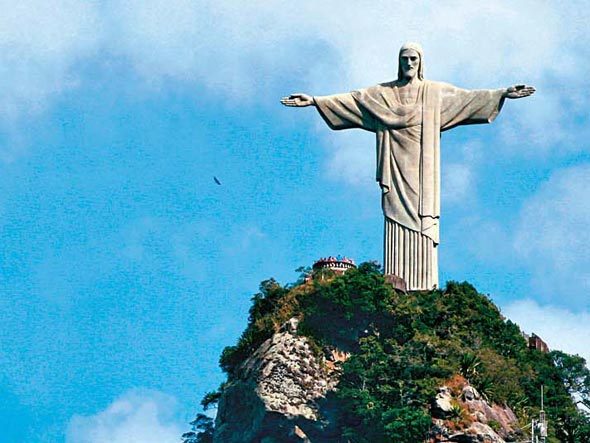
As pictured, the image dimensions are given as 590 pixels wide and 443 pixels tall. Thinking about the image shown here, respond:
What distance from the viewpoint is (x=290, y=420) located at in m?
52.1

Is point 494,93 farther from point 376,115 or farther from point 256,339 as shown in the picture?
point 256,339

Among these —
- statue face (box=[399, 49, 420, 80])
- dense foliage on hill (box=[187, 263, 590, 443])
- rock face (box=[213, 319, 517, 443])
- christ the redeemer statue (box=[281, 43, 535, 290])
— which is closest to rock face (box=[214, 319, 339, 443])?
rock face (box=[213, 319, 517, 443])

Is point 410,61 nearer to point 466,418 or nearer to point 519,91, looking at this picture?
point 519,91

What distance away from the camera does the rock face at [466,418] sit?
50531 millimetres

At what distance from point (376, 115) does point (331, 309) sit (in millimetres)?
6080

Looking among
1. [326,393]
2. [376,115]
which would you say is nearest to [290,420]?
[326,393]

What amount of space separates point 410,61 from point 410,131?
6.35ft

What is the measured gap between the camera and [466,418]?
167 feet

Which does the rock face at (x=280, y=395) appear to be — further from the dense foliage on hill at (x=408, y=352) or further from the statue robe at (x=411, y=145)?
the statue robe at (x=411, y=145)

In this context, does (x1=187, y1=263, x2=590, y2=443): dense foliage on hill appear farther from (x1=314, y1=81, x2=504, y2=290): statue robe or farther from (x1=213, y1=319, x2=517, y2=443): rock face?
(x1=314, y1=81, x2=504, y2=290): statue robe

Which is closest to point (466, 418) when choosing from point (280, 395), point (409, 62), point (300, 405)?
point (300, 405)

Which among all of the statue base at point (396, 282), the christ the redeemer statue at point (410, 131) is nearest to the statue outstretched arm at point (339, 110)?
the christ the redeemer statue at point (410, 131)

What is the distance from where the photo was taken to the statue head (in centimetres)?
5719

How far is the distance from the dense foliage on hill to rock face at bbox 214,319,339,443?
20.5 inches
